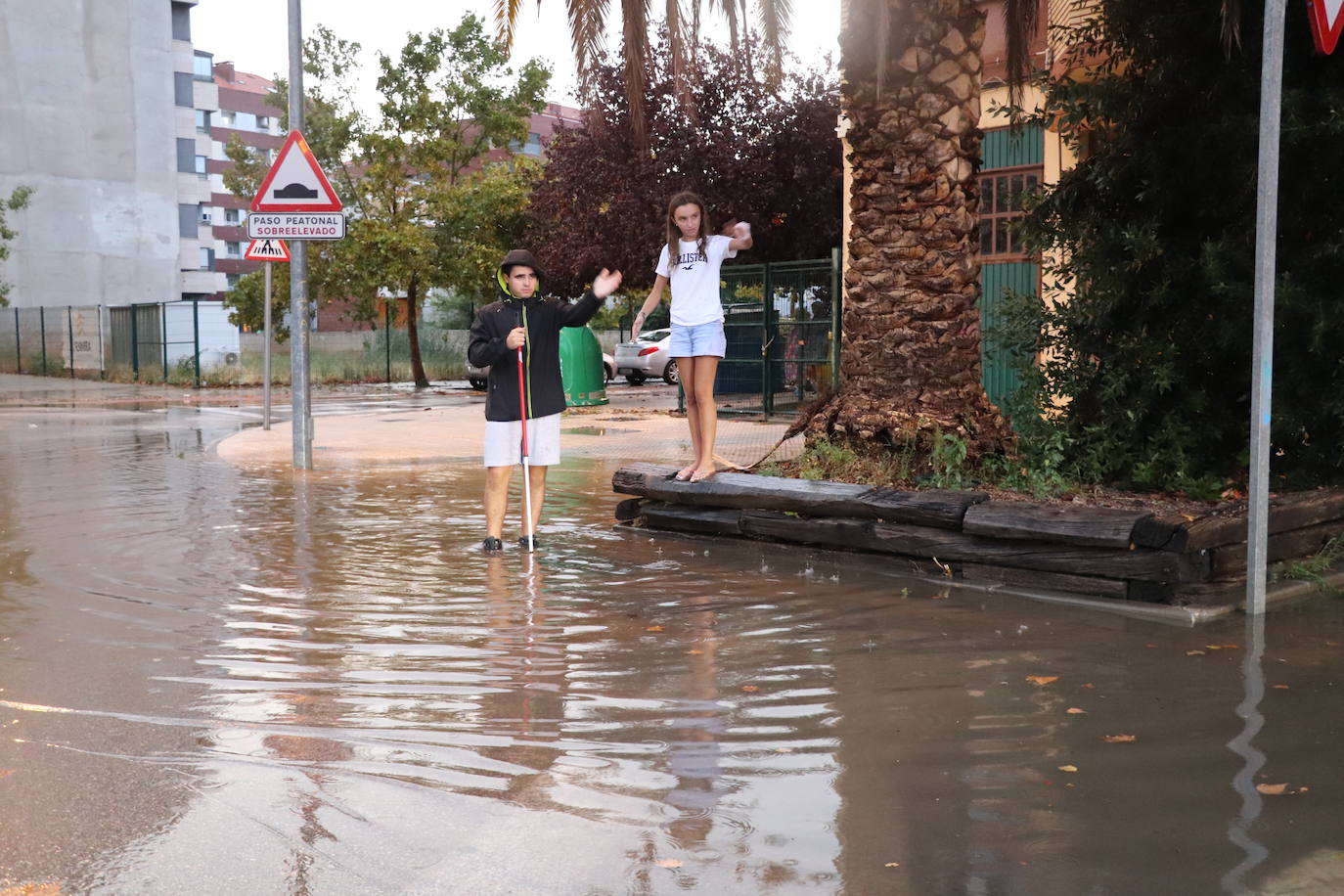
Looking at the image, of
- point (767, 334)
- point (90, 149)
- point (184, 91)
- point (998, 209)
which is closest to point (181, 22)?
point (184, 91)

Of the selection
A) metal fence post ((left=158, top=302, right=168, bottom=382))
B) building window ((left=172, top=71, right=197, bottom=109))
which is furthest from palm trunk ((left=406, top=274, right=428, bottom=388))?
building window ((left=172, top=71, right=197, bottom=109))

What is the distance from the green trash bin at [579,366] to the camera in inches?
742

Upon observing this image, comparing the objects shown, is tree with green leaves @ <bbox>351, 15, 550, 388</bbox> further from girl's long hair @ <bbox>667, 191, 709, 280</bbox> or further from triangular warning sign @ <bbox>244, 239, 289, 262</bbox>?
girl's long hair @ <bbox>667, 191, 709, 280</bbox>

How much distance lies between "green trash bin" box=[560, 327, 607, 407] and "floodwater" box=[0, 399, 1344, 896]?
A: 10.9 m

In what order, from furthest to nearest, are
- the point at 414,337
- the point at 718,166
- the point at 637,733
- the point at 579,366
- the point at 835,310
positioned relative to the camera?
the point at 414,337
the point at 718,166
the point at 579,366
the point at 835,310
the point at 637,733

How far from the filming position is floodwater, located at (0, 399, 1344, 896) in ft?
11.5

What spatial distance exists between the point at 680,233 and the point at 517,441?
1678mm

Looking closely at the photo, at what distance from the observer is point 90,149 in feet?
164

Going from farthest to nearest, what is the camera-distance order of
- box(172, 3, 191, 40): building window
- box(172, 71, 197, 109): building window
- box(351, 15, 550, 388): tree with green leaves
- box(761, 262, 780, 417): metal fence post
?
box(172, 71, 197, 109): building window
box(172, 3, 191, 40): building window
box(351, 15, 550, 388): tree with green leaves
box(761, 262, 780, 417): metal fence post

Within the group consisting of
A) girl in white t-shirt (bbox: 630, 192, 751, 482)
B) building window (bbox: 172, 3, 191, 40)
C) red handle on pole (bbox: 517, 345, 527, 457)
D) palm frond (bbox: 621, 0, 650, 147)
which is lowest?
red handle on pole (bbox: 517, 345, 527, 457)

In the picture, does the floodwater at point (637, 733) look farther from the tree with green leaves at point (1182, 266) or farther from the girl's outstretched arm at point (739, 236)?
the girl's outstretched arm at point (739, 236)

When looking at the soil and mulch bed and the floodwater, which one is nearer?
the floodwater

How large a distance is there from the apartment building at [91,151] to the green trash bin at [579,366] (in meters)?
35.3

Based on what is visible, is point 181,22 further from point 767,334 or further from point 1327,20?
point 1327,20
